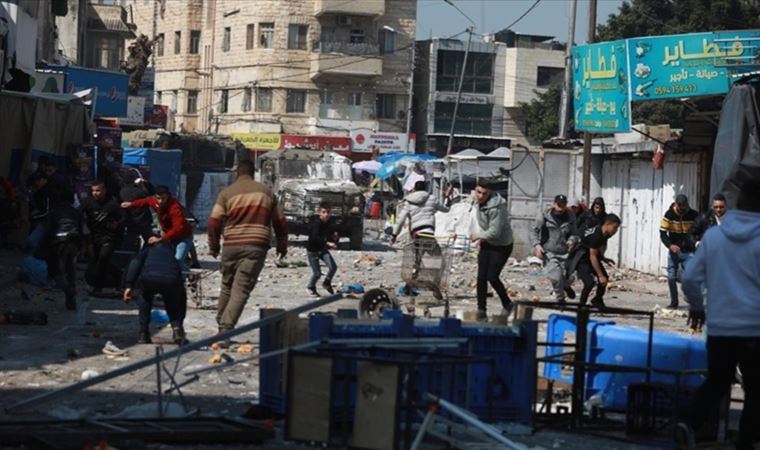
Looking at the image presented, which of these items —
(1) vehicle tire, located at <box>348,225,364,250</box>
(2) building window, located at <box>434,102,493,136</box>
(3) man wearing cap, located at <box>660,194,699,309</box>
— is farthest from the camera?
(2) building window, located at <box>434,102,493,136</box>

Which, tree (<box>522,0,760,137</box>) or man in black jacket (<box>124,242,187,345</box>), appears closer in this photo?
man in black jacket (<box>124,242,187,345</box>)

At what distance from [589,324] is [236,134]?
67925 millimetres

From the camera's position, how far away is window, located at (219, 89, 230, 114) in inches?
3248

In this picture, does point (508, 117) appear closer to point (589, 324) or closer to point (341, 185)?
point (341, 185)

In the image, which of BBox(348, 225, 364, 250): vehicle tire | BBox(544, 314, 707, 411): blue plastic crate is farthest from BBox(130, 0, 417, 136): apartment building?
BBox(544, 314, 707, 411): blue plastic crate

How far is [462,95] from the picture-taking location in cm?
8394

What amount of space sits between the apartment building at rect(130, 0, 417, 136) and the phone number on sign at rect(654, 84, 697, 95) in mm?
55280

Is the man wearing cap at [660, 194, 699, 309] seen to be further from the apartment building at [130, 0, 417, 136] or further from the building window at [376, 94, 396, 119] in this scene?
the building window at [376, 94, 396, 119]

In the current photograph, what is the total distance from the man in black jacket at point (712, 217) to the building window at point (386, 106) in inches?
2412

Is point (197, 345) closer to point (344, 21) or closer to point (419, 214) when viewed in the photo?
point (419, 214)

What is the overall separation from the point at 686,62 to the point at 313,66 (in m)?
57.5

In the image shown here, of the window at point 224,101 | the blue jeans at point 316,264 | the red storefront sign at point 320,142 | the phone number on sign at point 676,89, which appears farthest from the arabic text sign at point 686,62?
the window at point 224,101

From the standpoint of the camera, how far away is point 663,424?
387 inches

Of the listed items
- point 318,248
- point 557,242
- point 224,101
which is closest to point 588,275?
point 557,242
